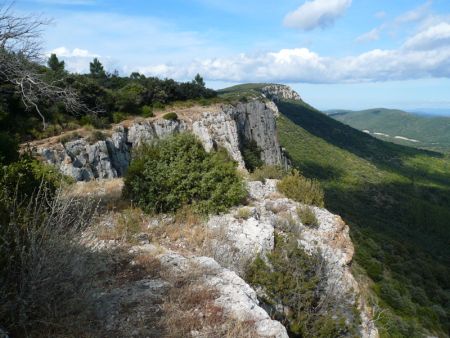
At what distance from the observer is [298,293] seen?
5863 millimetres

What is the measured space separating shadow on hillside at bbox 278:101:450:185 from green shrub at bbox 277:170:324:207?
265 ft

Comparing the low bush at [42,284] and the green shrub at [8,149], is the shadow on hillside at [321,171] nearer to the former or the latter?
the green shrub at [8,149]

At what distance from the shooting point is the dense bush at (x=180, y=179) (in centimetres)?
773

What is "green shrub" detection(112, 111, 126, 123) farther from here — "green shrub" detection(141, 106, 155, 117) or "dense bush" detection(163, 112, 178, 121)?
"dense bush" detection(163, 112, 178, 121)

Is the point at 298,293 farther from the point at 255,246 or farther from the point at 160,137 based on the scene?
the point at 160,137

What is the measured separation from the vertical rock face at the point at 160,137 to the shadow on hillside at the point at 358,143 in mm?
52830

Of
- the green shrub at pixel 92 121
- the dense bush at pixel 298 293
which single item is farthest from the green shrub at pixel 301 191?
the green shrub at pixel 92 121

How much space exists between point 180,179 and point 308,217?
3011mm

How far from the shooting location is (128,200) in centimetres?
816

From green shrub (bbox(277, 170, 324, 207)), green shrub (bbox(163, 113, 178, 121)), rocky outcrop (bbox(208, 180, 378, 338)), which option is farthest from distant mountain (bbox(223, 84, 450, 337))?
green shrub (bbox(163, 113, 178, 121))

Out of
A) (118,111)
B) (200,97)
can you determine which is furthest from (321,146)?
(118,111)

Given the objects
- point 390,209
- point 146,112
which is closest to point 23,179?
point 146,112

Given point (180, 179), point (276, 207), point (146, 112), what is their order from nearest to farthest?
point (180, 179), point (276, 207), point (146, 112)

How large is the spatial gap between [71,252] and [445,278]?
32.7m
